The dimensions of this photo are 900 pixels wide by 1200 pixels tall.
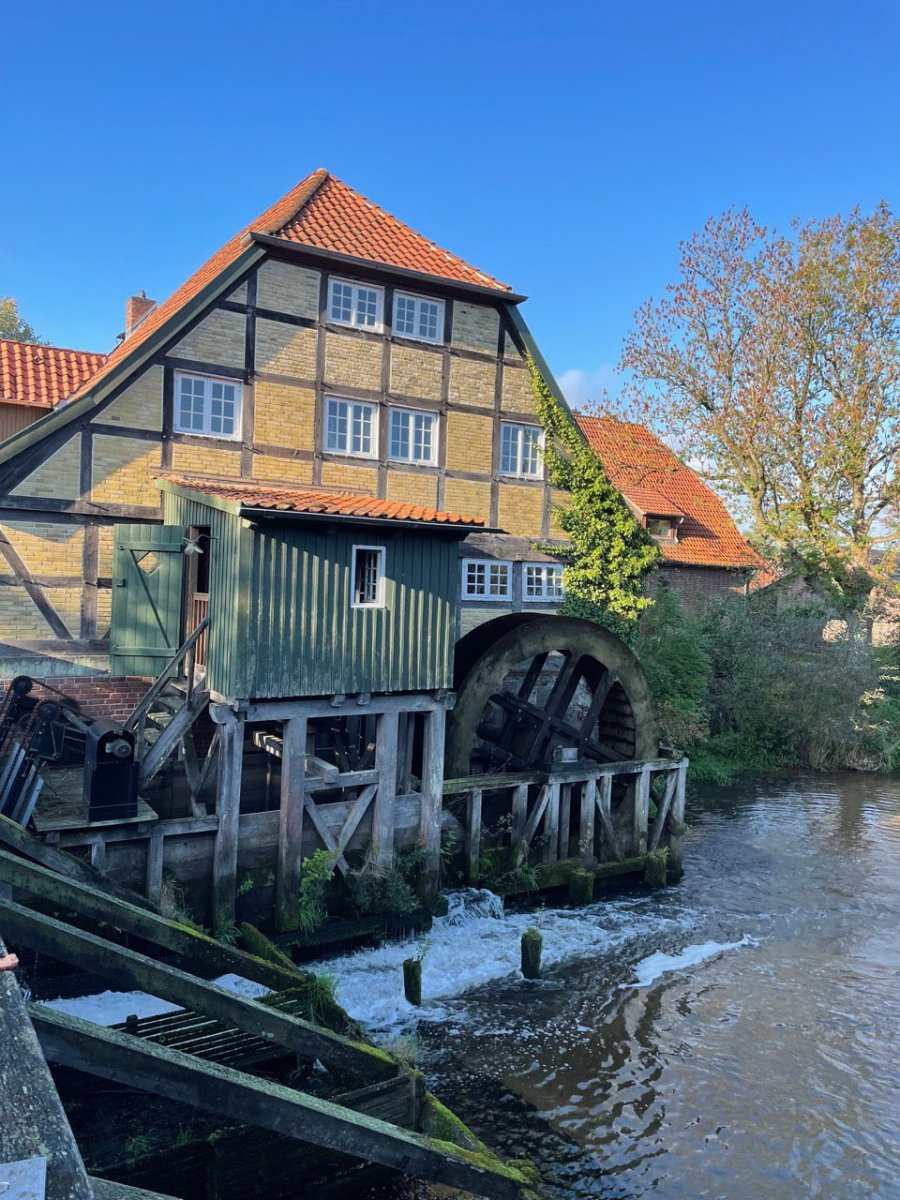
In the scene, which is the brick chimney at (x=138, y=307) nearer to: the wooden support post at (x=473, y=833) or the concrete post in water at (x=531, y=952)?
the wooden support post at (x=473, y=833)

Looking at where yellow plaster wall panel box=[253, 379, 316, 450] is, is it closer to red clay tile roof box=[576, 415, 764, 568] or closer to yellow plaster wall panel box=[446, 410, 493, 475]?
yellow plaster wall panel box=[446, 410, 493, 475]

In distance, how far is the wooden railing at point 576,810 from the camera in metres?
11.0

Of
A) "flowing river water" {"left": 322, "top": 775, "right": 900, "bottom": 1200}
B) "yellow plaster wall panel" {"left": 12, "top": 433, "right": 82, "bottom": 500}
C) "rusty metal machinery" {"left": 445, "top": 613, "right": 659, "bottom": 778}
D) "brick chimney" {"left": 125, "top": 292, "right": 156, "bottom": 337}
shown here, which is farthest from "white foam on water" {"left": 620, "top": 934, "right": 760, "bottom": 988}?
"brick chimney" {"left": 125, "top": 292, "right": 156, "bottom": 337}

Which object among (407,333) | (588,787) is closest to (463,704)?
(588,787)

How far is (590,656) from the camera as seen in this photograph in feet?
42.3

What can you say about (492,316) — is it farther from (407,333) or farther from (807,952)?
(807,952)

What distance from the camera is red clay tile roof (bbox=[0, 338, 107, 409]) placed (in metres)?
12.1

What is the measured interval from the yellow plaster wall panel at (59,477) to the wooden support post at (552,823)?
709cm

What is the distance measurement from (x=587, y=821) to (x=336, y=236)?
9033 millimetres

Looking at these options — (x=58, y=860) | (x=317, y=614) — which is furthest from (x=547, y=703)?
(x=58, y=860)

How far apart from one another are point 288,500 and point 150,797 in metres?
4.18

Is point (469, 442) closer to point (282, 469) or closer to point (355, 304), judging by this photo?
point (355, 304)

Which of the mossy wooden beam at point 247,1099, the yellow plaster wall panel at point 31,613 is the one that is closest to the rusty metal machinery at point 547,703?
the yellow plaster wall panel at point 31,613

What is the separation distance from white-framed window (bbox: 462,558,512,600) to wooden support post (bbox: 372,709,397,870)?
498cm
